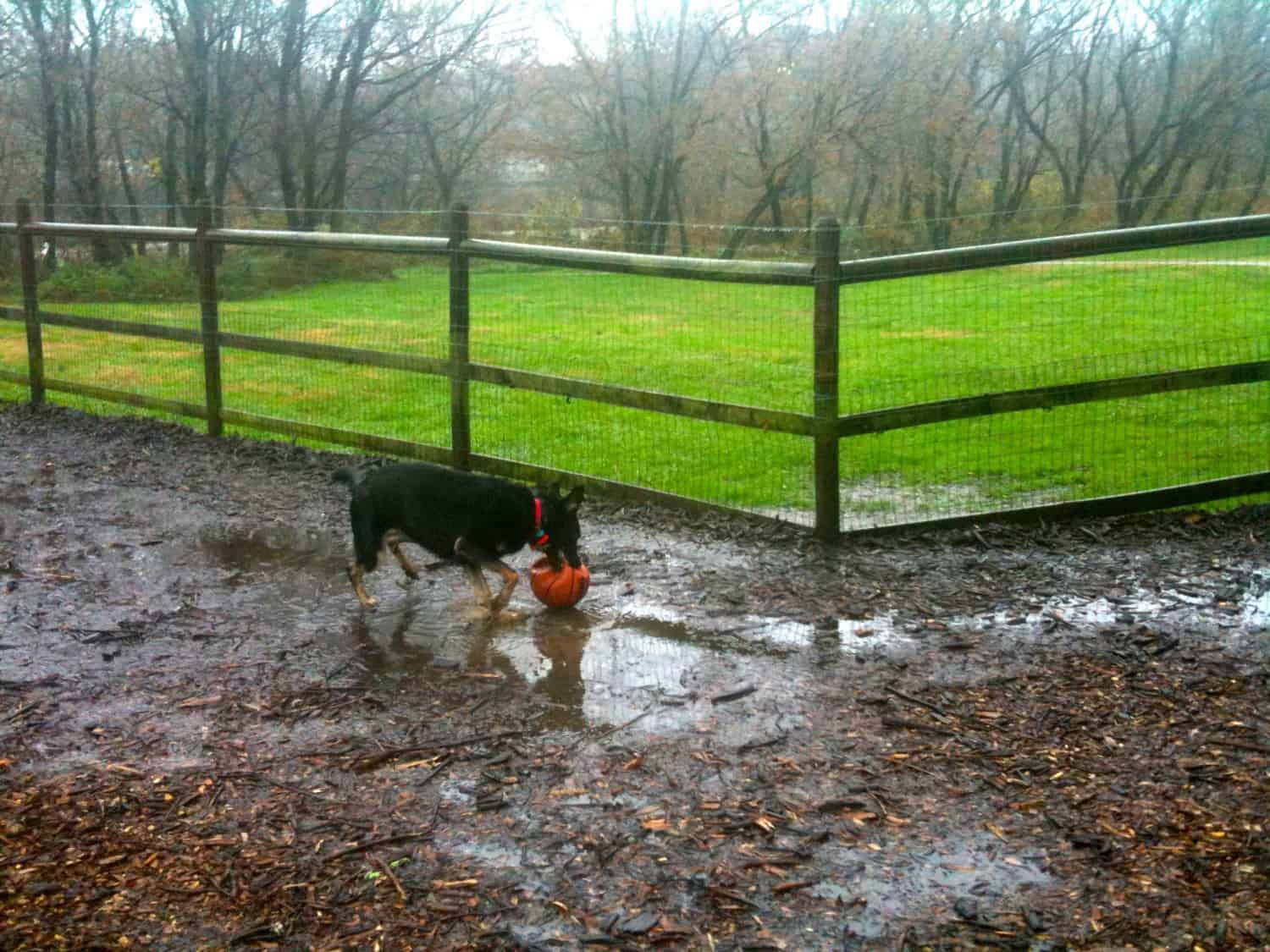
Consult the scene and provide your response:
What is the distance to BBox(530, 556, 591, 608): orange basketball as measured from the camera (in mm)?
6258

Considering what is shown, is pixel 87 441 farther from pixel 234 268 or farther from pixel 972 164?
pixel 972 164

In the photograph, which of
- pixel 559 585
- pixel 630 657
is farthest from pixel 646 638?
pixel 559 585

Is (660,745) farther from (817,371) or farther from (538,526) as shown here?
(817,371)

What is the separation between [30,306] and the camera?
39.7 ft

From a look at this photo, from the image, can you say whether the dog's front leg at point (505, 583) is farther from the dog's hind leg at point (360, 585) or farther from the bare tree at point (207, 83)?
the bare tree at point (207, 83)

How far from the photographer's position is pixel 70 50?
77.9 ft

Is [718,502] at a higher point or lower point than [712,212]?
lower

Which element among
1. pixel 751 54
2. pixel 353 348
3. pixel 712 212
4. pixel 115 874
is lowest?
pixel 115 874

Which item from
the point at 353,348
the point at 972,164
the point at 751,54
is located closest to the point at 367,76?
the point at 751,54

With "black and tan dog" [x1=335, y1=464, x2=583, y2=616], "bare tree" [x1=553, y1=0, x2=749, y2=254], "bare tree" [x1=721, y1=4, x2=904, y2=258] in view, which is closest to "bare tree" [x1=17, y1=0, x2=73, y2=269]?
"bare tree" [x1=553, y1=0, x2=749, y2=254]

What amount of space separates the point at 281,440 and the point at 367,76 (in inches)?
676

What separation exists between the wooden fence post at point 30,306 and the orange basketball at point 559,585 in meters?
7.82

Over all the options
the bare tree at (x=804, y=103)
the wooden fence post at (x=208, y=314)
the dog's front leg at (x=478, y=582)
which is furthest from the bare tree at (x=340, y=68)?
the dog's front leg at (x=478, y=582)

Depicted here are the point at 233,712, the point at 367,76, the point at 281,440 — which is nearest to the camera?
the point at 233,712
